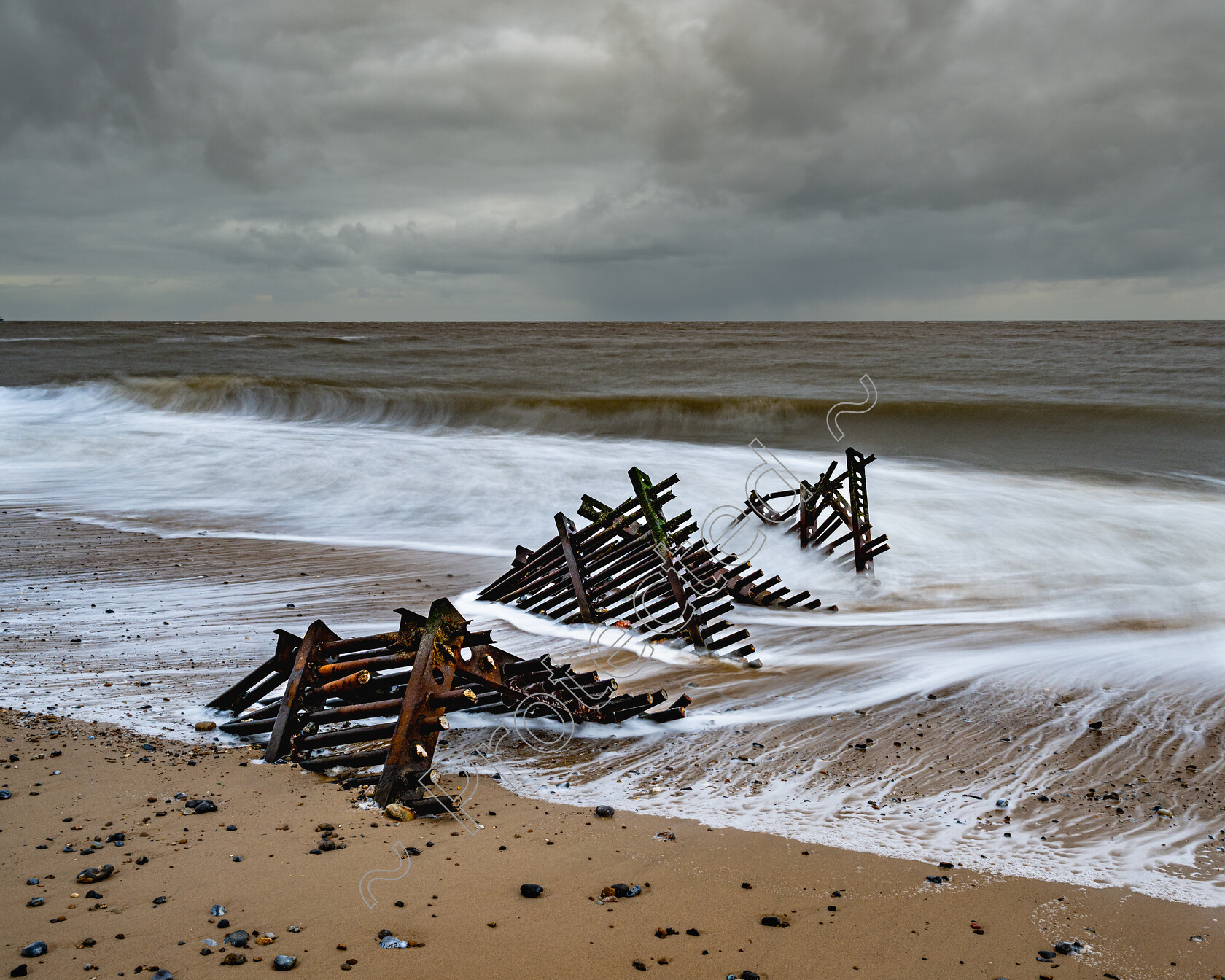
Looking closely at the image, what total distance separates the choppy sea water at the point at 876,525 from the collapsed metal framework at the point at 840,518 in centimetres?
30

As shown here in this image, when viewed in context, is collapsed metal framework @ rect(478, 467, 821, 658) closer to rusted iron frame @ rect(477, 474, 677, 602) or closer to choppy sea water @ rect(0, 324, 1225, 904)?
rusted iron frame @ rect(477, 474, 677, 602)

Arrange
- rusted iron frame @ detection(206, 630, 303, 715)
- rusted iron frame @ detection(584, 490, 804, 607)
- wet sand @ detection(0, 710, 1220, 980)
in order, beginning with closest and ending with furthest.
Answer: wet sand @ detection(0, 710, 1220, 980), rusted iron frame @ detection(206, 630, 303, 715), rusted iron frame @ detection(584, 490, 804, 607)

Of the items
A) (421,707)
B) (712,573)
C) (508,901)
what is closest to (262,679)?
(421,707)

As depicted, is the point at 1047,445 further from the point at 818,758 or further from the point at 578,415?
the point at 818,758

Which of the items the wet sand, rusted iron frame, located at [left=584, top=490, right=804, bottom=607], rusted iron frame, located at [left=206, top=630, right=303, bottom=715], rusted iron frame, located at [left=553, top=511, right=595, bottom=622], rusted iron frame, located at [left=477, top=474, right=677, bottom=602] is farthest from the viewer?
rusted iron frame, located at [left=477, top=474, right=677, bottom=602]

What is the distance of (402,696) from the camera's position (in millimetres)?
4137

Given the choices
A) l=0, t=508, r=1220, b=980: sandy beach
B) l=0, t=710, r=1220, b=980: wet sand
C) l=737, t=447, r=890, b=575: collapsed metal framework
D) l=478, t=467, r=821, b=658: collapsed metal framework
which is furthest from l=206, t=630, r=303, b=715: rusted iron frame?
l=737, t=447, r=890, b=575: collapsed metal framework

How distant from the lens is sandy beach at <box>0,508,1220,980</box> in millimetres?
2760

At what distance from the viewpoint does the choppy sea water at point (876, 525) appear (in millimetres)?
4145

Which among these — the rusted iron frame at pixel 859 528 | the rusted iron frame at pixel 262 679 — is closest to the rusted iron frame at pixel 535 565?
the rusted iron frame at pixel 859 528

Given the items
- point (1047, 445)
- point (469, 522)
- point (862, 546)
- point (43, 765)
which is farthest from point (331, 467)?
point (1047, 445)

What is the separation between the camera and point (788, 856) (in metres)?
3.50

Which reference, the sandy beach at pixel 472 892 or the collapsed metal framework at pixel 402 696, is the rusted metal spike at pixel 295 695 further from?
the sandy beach at pixel 472 892

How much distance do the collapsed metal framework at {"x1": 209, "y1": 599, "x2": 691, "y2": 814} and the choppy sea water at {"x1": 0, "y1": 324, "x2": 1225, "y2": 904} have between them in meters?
0.29
